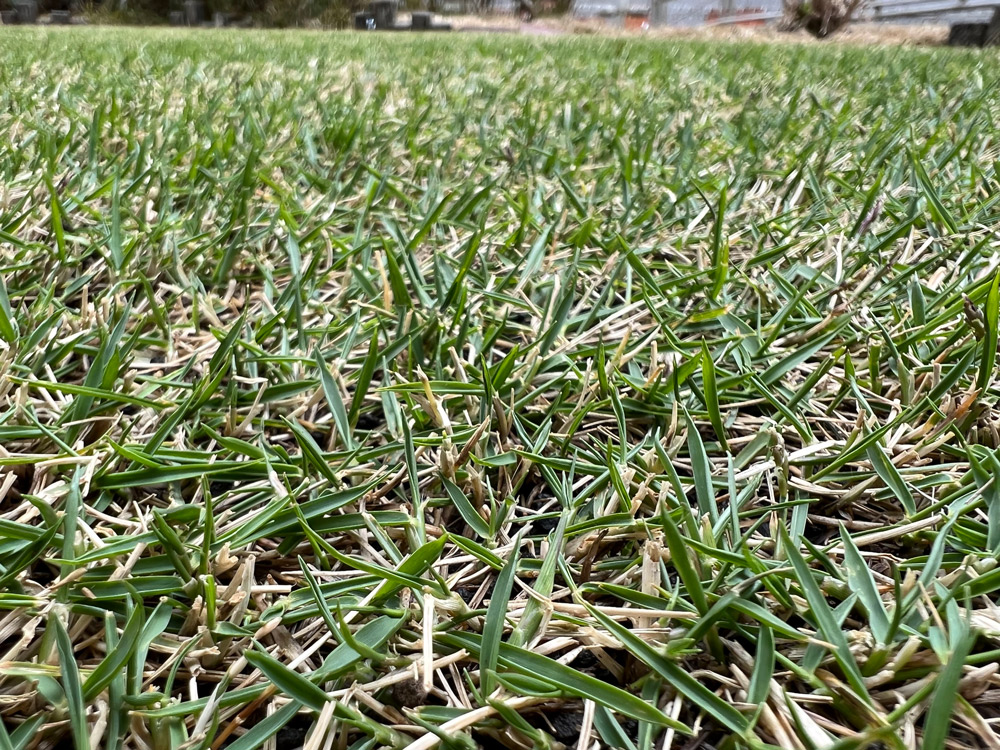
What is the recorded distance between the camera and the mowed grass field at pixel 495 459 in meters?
0.52

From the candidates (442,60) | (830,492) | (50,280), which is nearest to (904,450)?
(830,492)

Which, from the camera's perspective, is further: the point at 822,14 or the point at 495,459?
the point at 822,14

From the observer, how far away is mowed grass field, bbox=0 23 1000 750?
523mm

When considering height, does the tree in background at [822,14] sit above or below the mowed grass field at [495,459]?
above

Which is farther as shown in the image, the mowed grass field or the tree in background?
the tree in background

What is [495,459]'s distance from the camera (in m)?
0.75

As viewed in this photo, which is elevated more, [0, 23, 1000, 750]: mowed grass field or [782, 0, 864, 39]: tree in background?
[782, 0, 864, 39]: tree in background

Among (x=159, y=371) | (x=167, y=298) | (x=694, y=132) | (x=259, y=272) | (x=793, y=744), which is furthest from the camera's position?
(x=694, y=132)

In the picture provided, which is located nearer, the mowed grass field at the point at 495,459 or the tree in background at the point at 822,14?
the mowed grass field at the point at 495,459

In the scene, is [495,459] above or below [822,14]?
below

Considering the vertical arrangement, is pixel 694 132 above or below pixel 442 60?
below

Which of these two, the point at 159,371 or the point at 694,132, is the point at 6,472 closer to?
the point at 159,371

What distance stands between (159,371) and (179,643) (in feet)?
1.51

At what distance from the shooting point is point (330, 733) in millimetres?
510
